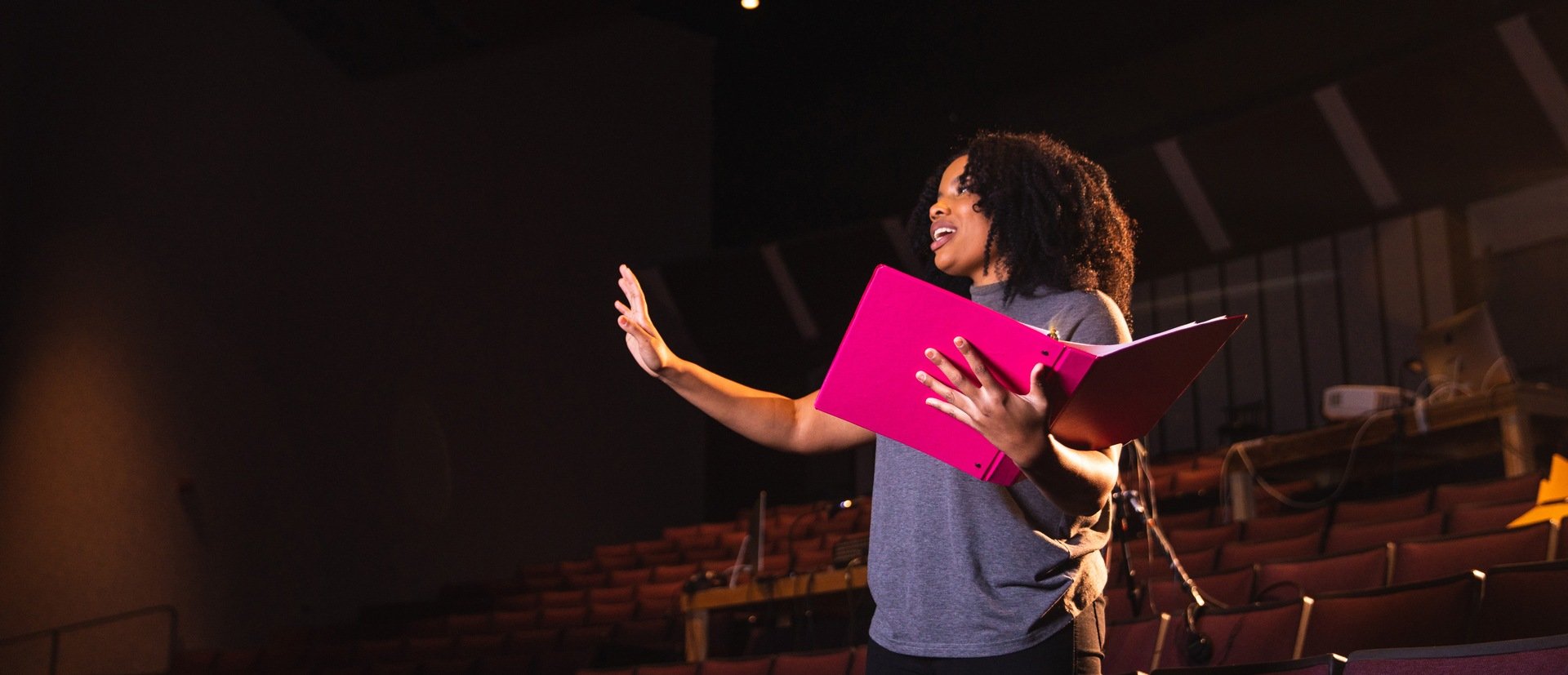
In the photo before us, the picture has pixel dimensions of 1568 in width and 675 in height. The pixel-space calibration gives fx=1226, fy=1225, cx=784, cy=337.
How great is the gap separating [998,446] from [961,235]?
356 millimetres

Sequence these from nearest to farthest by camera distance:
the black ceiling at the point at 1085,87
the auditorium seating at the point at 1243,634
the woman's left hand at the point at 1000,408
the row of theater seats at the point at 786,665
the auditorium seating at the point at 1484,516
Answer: the woman's left hand at the point at 1000,408 < the auditorium seating at the point at 1243,634 < the row of theater seats at the point at 786,665 < the auditorium seating at the point at 1484,516 < the black ceiling at the point at 1085,87

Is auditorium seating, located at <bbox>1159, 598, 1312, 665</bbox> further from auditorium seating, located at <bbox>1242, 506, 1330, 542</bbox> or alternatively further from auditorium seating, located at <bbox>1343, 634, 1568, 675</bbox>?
auditorium seating, located at <bbox>1242, 506, 1330, 542</bbox>

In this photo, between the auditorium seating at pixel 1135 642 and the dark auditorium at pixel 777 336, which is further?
the auditorium seating at pixel 1135 642

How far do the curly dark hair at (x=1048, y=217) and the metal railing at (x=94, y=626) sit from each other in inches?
230

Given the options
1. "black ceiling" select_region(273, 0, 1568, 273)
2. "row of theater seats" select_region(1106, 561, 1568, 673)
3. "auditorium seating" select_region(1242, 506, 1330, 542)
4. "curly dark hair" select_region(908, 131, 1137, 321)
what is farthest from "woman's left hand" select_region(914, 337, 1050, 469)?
"black ceiling" select_region(273, 0, 1568, 273)

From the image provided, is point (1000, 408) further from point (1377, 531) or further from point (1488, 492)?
point (1488, 492)

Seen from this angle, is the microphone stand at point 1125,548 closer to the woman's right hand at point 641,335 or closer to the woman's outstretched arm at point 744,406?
the woman's outstretched arm at point 744,406

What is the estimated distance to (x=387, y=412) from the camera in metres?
7.80

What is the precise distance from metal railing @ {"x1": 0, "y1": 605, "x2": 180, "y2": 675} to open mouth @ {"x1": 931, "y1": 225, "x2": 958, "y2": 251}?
5.78 meters

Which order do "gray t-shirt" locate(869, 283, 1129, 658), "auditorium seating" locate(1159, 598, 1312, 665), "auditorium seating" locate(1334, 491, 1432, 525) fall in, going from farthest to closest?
1. "auditorium seating" locate(1334, 491, 1432, 525)
2. "auditorium seating" locate(1159, 598, 1312, 665)
3. "gray t-shirt" locate(869, 283, 1129, 658)

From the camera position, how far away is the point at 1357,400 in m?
4.70

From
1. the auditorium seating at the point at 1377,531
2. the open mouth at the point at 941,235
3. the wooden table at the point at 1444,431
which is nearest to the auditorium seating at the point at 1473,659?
the open mouth at the point at 941,235

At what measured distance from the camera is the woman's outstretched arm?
1.35m

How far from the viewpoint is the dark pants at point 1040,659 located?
1085mm
